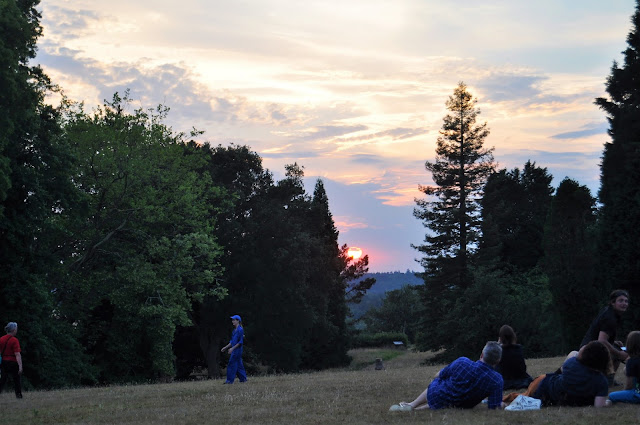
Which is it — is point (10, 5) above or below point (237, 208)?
above

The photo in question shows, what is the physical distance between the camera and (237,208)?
50.2 m

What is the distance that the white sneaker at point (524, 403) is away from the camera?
11.0 metres

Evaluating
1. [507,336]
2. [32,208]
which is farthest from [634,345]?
[32,208]

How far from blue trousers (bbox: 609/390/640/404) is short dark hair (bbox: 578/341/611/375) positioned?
891 millimetres

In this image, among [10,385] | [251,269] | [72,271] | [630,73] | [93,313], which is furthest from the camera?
[251,269]

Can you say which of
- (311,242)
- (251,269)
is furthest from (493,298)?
(251,269)

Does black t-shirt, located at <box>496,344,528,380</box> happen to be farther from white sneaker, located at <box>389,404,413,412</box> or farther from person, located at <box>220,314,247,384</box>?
person, located at <box>220,314,247,384</box>

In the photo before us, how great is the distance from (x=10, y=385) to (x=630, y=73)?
30154 mm

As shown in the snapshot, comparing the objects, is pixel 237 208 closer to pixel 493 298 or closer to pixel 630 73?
pixel 493 298

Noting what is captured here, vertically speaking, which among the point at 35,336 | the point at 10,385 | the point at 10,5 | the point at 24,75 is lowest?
the point at 10,385

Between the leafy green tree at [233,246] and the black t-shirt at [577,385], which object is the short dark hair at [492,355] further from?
the leafy green tree at [233,246]

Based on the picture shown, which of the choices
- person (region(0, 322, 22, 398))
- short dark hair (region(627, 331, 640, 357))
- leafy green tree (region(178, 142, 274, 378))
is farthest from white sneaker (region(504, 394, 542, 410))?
leafy green tree (region(178, 142, 274, 378))

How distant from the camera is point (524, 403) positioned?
36.5 feet

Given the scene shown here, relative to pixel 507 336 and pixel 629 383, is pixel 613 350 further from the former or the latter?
pixel 507 336
